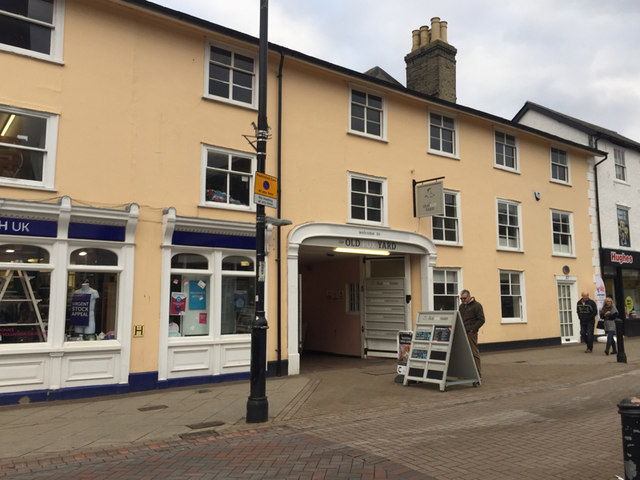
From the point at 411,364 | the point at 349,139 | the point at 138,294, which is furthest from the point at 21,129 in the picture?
the point at 411,364

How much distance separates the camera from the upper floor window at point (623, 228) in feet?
71.9

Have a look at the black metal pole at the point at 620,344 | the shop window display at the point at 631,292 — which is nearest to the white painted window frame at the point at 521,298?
the black metal pole at the point at 620,344

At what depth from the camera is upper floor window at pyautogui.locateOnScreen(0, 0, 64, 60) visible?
9.57 metres

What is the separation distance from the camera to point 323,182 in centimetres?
1322

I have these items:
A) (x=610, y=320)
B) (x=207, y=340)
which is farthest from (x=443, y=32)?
(x=207, y=340)

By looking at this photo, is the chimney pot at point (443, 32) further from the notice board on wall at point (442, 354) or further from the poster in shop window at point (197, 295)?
the poster in shop window at point (197, 295)

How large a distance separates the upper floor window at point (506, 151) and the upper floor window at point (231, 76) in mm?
9576

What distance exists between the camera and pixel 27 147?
31.1ft

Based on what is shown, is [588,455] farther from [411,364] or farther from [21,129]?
[21,129]

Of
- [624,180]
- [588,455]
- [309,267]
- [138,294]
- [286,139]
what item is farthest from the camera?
[624,180]

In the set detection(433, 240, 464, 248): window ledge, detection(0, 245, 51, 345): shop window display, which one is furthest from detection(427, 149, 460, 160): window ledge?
detection(0, 245, 51, 345): shop window display

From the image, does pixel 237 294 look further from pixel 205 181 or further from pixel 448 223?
pixel 448 223

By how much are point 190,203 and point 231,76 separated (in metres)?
3.34

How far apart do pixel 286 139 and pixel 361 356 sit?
7.05 m
